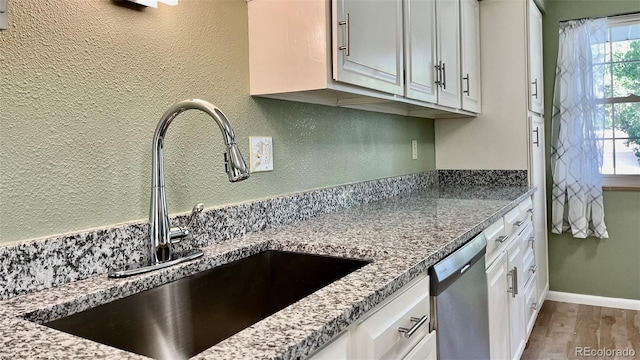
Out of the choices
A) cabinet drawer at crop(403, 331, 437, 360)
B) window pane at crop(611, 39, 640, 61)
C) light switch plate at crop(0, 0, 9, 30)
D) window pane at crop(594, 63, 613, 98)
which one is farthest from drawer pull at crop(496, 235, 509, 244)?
window pane at crop(611, 39, 640, 61)

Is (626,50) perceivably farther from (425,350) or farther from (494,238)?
(425,350)

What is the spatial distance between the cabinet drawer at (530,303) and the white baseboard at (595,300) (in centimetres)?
64

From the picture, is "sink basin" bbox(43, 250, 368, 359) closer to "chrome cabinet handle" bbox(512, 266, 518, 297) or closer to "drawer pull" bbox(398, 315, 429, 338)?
"drawer pull" bbox(398, 315, 429, 338)

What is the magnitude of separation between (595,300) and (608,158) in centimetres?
97

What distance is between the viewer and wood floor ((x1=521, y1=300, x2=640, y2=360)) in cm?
247

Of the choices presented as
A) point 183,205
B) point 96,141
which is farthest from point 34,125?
point 183,205

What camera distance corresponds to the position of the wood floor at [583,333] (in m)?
2.47

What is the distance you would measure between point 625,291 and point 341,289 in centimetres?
305

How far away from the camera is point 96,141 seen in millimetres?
1009

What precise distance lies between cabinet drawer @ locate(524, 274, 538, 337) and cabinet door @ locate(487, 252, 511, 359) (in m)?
0.50

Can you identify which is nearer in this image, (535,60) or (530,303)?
(530,303)

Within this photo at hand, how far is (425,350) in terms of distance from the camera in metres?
1.10

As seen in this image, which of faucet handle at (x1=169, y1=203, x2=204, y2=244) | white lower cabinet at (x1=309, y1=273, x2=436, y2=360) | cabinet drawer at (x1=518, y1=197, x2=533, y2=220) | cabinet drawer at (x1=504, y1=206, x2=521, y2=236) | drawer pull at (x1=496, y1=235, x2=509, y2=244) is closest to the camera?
white lower cabinet at (x1=309, y1=273, x2=436, y2=360)

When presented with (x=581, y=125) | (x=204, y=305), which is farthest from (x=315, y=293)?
(x=581, y=125)
